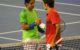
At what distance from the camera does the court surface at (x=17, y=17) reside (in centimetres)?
1633

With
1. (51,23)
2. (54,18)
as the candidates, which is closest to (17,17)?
(51,23)

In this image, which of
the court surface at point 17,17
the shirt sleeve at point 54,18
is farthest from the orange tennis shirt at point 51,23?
the court surface at point 17,17

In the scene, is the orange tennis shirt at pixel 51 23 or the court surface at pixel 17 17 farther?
the court surface at pixel 17 17

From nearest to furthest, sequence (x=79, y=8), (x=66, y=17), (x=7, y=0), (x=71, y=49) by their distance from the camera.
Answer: (x=71, y=49), (x=66, y=17), (x=79, y=8), (x=7, y=0)

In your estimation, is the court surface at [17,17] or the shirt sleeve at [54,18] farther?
the court surface at [17,17]

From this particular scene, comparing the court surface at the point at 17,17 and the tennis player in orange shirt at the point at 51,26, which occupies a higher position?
the tennis player in orange shirt at the point at 51,26

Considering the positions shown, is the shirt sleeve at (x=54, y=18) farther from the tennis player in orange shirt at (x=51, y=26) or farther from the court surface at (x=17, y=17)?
the court surface at (x=17, y=17)

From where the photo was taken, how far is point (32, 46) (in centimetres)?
906

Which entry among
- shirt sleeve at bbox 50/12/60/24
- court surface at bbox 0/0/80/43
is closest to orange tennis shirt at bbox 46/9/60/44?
shirt sleeve at bbox 50/12/60/24

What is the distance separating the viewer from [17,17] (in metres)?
19.5

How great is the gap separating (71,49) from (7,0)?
14.0 metres

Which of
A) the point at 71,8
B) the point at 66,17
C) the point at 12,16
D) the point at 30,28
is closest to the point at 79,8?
the point at 71,8

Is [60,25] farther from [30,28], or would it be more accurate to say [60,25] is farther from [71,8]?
[71,8]

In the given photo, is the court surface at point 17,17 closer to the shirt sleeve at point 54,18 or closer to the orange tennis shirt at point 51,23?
the orange tennis shirt at point 51,23
